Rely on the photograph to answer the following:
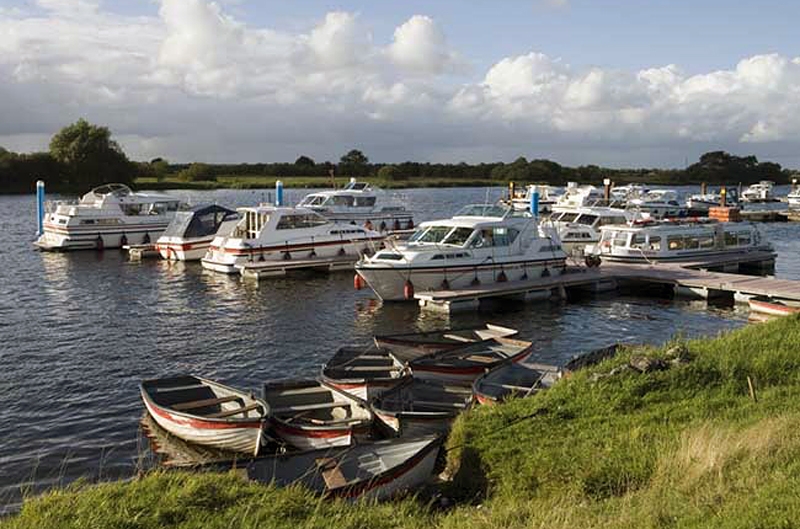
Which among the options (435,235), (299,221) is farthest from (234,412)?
(299,221)

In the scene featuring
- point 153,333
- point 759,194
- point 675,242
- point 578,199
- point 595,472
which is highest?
point 759,194

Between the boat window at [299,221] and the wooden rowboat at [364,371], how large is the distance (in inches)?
825

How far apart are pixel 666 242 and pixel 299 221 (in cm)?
1862

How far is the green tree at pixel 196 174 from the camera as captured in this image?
146 meters

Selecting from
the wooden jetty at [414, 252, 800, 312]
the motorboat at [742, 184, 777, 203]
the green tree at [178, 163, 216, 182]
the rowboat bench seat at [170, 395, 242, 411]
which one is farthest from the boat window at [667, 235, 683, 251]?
the green tree at [178, 163, 216, 182]

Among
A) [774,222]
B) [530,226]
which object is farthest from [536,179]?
[530,226]

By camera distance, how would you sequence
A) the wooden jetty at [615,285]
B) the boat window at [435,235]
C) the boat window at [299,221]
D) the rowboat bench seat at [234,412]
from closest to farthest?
the rowboat bench seat at [234,412]
the wooden jetty at [615,285]
the boat window at [435,235]
the boat window at [299,221]

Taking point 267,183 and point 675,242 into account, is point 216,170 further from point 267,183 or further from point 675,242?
point 675,242

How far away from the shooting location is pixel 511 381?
1631cm

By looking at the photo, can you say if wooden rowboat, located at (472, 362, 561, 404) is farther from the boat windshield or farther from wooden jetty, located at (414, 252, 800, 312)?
the boat windshield

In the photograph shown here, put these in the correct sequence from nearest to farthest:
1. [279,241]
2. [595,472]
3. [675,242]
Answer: [595,472] → [675,242] → [279,241]

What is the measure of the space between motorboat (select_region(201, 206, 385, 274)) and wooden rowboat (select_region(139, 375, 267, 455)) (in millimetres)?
21169

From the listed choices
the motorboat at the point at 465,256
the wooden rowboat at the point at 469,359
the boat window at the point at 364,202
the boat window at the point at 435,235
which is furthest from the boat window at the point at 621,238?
the boat window at the point at 364,202

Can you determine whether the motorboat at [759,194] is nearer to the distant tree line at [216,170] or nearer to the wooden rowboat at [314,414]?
the distant tree line at [216,170]
